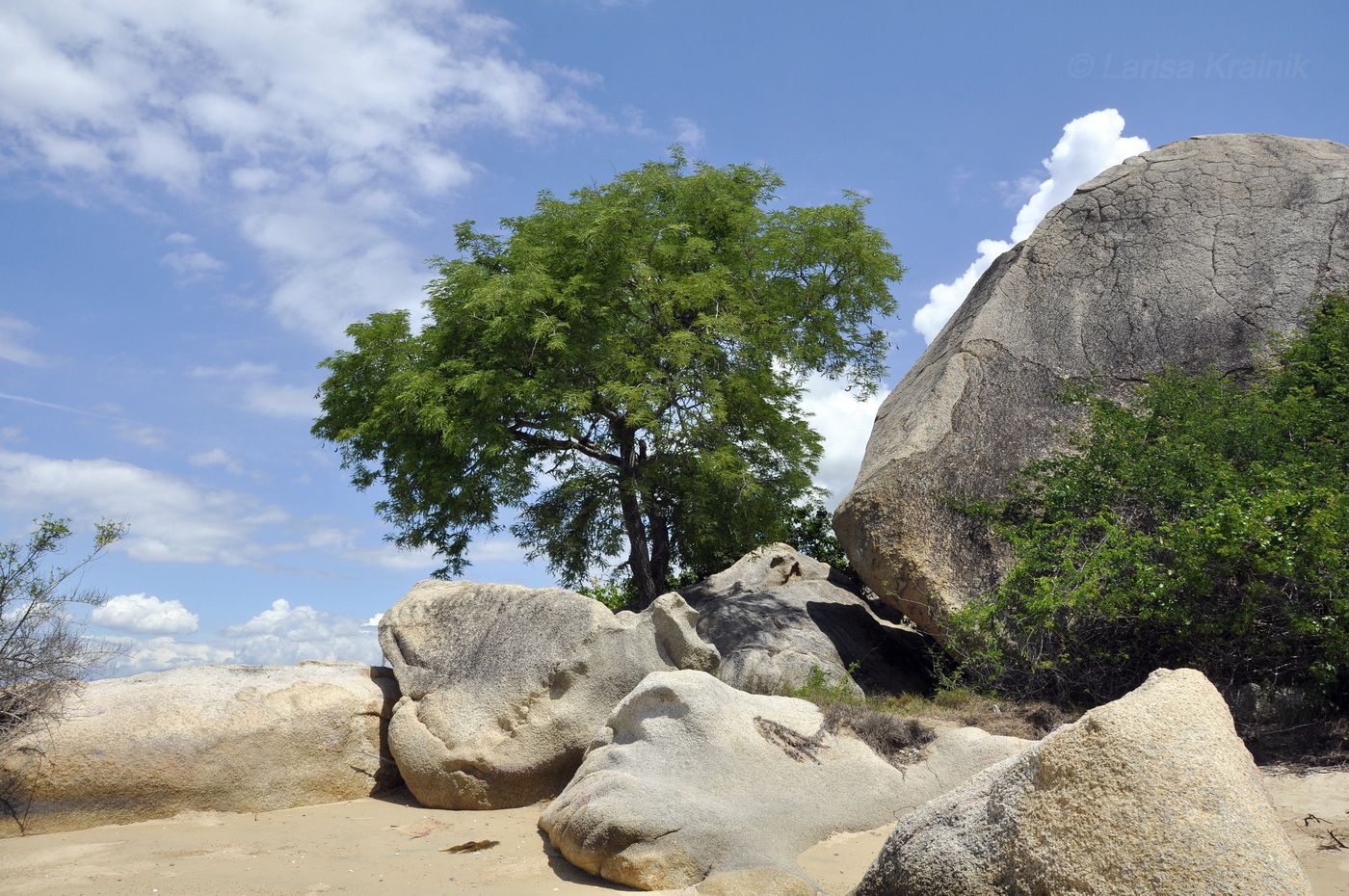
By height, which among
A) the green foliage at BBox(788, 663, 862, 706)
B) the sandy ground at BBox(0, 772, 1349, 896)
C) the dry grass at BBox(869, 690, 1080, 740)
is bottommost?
the sandy ground at BBox(0, 772, 1349, 896)

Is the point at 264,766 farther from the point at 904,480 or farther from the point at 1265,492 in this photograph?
the point at 1265,492

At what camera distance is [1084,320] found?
546 inches

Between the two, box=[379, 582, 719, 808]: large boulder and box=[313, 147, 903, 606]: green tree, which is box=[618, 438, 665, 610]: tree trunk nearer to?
box=[313, 147, 903, 606]: green tree

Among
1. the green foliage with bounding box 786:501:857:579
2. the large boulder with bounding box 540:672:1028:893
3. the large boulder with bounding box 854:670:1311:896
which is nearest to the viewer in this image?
the large boulder with bounding box 854:670:1311:896

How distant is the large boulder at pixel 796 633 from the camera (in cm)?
1221

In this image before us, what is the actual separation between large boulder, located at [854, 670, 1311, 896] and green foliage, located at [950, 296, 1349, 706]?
487cm

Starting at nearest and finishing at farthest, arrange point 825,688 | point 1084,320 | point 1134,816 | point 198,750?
1. point 1134,816
2. point 198,750
3. point 825,688
4. point 1084,320

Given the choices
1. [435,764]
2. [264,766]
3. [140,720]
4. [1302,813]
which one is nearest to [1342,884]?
→ [1302,813]

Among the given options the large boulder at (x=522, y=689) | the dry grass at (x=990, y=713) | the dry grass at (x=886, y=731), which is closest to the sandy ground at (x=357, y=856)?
the large boulder at (x=522, y=689)

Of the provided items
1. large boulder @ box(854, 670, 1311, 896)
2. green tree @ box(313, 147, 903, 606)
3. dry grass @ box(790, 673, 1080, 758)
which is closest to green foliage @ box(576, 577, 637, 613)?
green tree @ box(313, 147, 903, 606)

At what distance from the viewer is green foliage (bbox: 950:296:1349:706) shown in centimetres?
914

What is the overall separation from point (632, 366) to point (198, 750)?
23.9 feet

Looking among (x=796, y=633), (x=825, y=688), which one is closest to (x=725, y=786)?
(x=825, y=688)

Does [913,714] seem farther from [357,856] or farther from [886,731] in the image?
[357,856]
